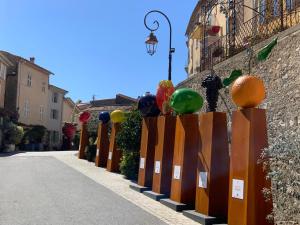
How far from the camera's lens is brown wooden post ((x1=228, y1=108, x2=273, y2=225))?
7.79 meters

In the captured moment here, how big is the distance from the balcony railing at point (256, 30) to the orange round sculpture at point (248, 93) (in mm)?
4215

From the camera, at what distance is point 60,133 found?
5934 cm

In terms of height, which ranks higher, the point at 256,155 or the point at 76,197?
the point at 256,155

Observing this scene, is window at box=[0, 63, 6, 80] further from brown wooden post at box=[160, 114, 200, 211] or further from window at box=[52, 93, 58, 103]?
brown wooden post at box=[160, 114, 200, 211]

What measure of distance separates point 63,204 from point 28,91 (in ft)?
136

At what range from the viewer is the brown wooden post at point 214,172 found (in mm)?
9539

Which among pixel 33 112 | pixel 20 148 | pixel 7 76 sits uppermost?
pixel 7 76

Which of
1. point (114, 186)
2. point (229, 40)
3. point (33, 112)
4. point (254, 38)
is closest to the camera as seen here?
point (254, 38)

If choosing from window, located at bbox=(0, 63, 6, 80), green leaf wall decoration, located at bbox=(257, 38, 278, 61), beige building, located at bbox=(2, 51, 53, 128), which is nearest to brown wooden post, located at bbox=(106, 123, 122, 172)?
green leaf wall decoration, located at bbox=(257, 38, 278, 61)

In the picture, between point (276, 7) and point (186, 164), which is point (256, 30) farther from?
point (186, 164)

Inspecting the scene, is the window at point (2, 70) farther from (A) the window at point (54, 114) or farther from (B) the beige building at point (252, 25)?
(B) the beige building at point (252, 25)

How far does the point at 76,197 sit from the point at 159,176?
90.0 inches

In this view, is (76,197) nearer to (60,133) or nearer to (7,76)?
(7,76)

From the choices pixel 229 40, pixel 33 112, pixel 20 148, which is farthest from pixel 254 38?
pixel 33 112
